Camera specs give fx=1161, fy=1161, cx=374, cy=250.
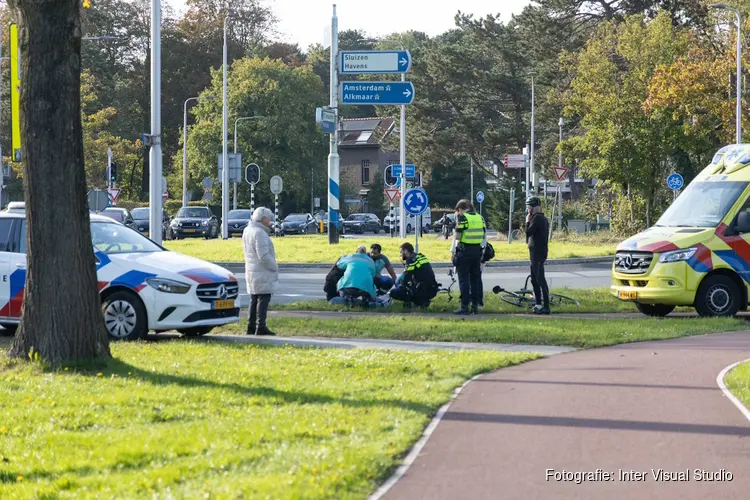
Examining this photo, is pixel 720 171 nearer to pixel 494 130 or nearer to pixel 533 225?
pixel 533 225

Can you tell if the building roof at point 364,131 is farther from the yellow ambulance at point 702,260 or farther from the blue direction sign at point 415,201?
the yellow ambulance at point 702,260

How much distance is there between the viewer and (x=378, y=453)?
733 centimetres

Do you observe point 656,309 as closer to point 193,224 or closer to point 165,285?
point 165,285

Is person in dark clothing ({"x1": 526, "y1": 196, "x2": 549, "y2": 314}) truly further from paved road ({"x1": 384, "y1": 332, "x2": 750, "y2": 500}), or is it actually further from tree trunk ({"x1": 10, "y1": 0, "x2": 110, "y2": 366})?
tree trunk ({"x1": 10, "y1": 0, "x2": 110, "y2": 366})

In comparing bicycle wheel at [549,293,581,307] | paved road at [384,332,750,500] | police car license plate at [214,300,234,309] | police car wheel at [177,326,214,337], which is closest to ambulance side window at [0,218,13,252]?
police car wheel at [177,326,214,337]

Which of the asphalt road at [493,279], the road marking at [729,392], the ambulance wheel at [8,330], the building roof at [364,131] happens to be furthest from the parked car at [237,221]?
the road marking at [729,392]

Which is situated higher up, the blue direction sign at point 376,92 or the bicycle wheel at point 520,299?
the blue direction sign at point 376,92

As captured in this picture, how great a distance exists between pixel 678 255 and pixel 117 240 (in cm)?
838

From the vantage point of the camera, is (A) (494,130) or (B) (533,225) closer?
(B) (533,225)

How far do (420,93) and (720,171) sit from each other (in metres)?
58.6

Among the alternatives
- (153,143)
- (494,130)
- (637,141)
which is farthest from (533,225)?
(494,130)

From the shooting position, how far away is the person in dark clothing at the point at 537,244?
60.0 feet

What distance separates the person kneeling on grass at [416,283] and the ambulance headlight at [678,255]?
12.3 ft

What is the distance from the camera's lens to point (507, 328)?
15.7 metres
